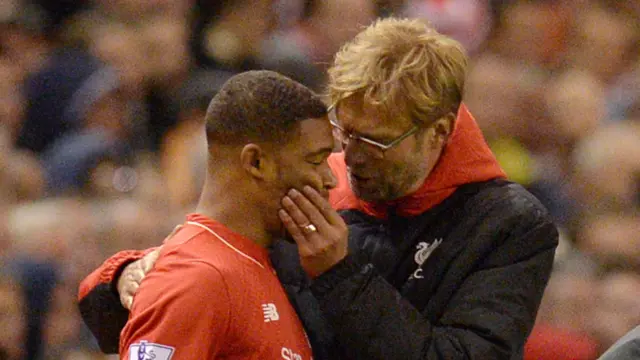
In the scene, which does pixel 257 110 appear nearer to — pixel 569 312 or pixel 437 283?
pixel 437 283

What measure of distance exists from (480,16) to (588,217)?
1682 millimetres

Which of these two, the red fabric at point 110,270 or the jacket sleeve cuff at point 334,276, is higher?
the jacket sleeve cuff at point 334,276

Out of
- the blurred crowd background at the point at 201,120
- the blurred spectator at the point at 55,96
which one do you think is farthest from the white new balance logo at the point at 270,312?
the blurred spectator at the point at 55,96

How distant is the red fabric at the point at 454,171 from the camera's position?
A: 2.90 m

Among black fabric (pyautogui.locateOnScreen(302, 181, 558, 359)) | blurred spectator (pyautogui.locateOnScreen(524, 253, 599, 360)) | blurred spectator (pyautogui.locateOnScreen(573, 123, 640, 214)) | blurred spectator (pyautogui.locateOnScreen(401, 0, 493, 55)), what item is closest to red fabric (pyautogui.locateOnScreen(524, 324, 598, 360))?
blurred spectator (pyautogui.locateOnScreen(524, 253, 599, 360))

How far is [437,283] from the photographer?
9.37 ft

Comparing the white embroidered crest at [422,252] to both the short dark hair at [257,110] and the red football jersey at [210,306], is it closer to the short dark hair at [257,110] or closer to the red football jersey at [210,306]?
the red football jersey at [210,306]

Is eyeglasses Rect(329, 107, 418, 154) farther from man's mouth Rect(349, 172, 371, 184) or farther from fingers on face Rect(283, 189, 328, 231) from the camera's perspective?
fingers on face Rect(283, 189, 328, 231)

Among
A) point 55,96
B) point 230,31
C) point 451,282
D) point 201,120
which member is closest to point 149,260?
point 451,282

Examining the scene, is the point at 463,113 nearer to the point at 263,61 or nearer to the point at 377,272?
the point at 377,272

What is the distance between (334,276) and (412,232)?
0.92ft

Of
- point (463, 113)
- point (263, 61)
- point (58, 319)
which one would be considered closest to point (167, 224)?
point (58, 319)

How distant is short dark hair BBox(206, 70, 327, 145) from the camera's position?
8.73ft

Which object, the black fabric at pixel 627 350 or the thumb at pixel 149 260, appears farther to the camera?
the thumb at pixel 149 260
